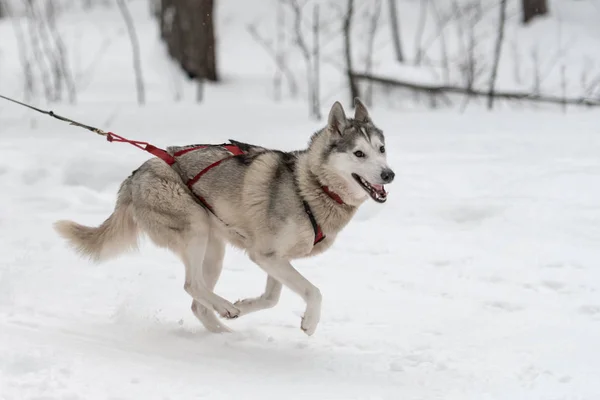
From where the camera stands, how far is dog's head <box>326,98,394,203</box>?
14.4ft

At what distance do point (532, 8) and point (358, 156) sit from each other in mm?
18252

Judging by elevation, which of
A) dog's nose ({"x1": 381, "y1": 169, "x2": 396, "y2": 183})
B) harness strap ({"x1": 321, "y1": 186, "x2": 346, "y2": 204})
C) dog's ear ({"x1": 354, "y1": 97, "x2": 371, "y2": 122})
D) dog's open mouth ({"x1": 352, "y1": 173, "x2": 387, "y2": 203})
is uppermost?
dog's ear ({"x1": 354, "y1": 97, "x2": 371, "y2": 122})

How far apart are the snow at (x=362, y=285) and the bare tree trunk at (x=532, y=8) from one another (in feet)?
36.6

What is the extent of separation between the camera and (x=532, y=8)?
2095cm

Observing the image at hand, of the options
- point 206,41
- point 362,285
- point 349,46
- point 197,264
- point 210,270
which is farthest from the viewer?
point 206,41

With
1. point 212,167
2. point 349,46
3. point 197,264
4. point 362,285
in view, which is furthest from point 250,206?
point 349,46

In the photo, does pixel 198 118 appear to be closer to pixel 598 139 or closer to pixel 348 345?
pixel 598 139

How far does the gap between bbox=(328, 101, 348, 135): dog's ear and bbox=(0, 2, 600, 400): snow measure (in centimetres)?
131

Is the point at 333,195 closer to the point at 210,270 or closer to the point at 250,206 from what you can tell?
the point at 250,206

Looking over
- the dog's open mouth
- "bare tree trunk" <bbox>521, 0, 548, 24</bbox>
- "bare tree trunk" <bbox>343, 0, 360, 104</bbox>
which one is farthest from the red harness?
"bare tree trunk" <bbox>521, 0, 548, 24</bbox>

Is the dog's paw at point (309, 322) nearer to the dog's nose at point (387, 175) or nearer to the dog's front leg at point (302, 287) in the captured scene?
the dog's front leg at point (302, 287)

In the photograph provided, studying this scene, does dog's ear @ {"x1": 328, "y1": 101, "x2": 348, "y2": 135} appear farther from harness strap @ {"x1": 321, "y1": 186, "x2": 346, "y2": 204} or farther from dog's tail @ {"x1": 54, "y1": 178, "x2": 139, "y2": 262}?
Result: dog's tail @ {"x1": 54, "y1": 178, "x2": 139, "y2": 262}

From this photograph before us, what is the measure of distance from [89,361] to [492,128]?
792 centimetres

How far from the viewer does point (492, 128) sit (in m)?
10.6
